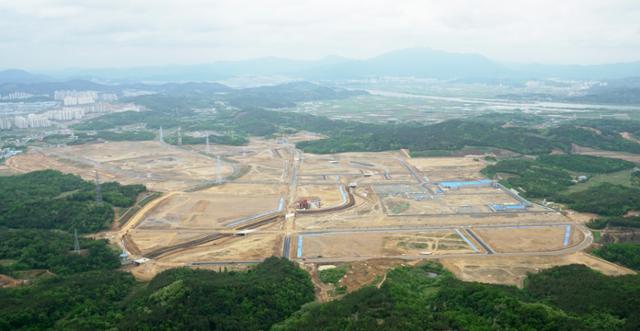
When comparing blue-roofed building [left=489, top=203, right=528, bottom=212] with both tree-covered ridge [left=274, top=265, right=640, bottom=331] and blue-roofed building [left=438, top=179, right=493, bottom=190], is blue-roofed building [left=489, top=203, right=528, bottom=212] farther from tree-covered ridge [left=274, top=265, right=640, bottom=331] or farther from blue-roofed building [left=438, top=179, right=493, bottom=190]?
tree-covered ridge [left=274, top=265, right=640, bottom=331]

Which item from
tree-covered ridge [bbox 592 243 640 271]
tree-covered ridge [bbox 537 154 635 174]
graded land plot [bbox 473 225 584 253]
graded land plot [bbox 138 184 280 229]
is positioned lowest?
graded land plot [bbox 138 184 280 229]

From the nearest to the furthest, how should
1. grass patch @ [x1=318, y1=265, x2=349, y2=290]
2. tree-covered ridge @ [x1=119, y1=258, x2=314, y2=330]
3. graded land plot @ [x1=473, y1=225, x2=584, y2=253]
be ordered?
tree-covered ridge @ [x1=119, y1=258, x2=314, y2=330], grass patch @ [x1=318, y1=265, x2=349, y2=290], graded land plot @ [x1=473, y1=225, x2=584, y2=253]

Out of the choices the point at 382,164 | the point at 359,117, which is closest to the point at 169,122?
the point at 359,117

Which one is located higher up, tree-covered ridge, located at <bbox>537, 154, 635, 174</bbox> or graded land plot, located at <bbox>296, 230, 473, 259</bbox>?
tree-covered ridge, located at <bbox>537, 154, 635, 174</bbox>

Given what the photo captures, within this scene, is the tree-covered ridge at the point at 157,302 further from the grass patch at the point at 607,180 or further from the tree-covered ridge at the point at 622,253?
the grass patch at the point at 607,180

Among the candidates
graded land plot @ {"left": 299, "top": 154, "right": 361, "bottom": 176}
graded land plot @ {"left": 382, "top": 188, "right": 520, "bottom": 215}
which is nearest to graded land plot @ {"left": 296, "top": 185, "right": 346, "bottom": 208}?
graded land plot @ {"left": 382, "top": 188, "right": 520, "bottom": 215}

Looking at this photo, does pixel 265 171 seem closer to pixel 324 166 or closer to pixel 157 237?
pixel 324 166

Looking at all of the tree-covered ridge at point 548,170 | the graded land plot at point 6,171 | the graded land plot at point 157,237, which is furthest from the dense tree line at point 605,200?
the graded land plot at point 6,171
